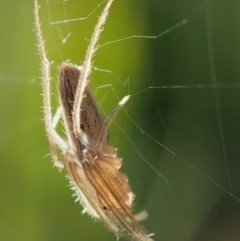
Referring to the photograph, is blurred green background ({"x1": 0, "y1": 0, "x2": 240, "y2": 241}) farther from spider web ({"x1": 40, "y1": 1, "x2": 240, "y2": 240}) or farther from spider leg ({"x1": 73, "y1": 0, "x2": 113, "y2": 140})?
spider leg ({"x1": 73, "y1": 0, "x2": 113, "y2": 140})

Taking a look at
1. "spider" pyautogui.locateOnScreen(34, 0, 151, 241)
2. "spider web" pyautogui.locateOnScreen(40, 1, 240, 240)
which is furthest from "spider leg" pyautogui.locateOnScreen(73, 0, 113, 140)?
"spider web" pyautogui.locateOnScreen(40, 1, 240, 240)

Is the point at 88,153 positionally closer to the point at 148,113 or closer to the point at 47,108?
the point at 47,108

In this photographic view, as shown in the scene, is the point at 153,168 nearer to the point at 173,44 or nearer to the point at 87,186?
the point at 173,44

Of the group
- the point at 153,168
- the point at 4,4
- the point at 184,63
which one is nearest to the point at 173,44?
the point at 184,63

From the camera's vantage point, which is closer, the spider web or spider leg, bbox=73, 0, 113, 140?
spider leg, bbox=73, 0, 113, 140
